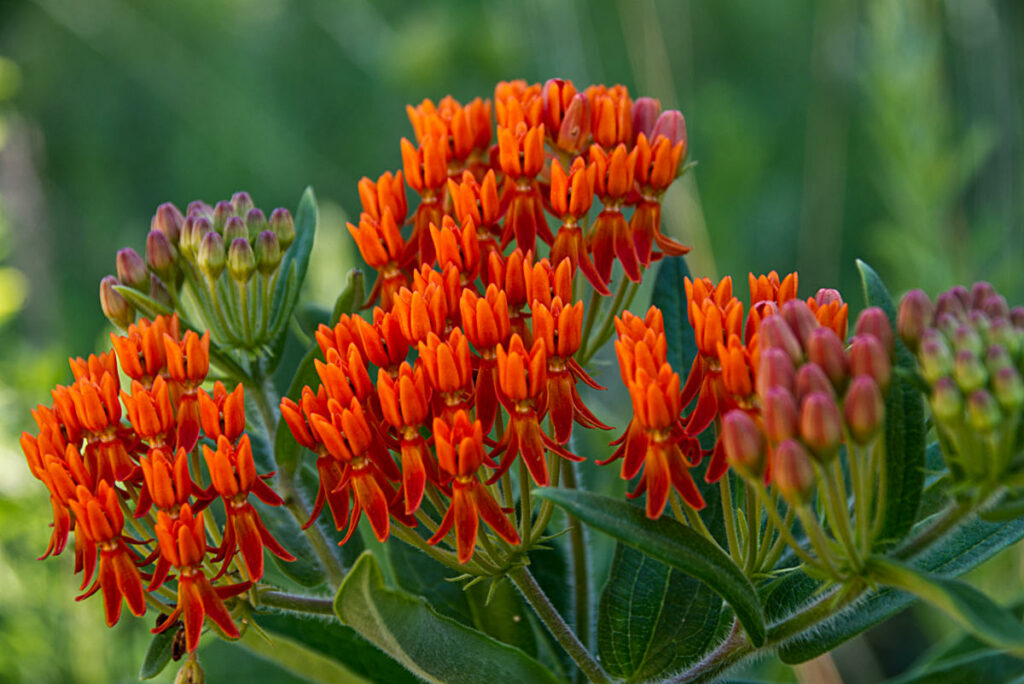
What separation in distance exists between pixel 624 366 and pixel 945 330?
0.22 metres

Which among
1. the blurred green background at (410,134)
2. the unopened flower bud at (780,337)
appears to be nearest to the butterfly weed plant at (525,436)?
the unopened flower bud at (780,337)

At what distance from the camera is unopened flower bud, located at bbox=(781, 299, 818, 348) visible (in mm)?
656

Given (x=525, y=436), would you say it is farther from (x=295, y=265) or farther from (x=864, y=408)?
(x=295, y=265)

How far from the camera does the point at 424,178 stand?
96 centimetres

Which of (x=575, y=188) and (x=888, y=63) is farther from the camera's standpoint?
(x=888, y=63)

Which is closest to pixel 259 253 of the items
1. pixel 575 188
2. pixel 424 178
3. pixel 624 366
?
pixel 424 178

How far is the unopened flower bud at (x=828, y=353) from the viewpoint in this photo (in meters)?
0.64

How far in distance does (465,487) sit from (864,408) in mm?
290

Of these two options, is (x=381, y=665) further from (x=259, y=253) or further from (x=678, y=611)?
(x=259, y=253)

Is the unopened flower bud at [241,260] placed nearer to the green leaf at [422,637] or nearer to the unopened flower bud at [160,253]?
the unopened flower bud at [160,253]

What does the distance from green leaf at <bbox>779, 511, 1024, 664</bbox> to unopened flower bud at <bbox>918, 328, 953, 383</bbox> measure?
0.64ft

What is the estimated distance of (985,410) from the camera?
602 mm

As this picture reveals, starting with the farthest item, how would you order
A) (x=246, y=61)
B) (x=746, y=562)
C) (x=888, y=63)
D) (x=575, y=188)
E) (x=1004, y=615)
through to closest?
(x=246, y=61), (x=888, y=63), (x=575, y=188), (x=746, y=562), (x=1004, y=615)

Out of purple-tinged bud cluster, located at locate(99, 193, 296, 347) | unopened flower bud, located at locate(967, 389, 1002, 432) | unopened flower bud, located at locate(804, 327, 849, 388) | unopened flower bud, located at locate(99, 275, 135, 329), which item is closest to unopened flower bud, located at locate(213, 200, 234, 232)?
purple-tinged bud cluster, located at locate(99, 193, 296, 347)
